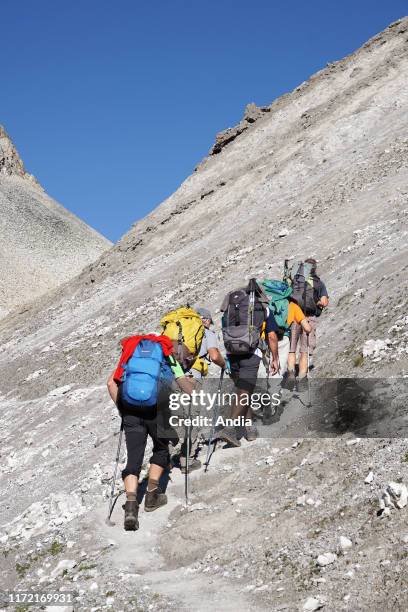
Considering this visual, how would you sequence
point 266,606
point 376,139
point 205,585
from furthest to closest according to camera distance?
1. point 376,139
2. point 205,585
3. point 266,606

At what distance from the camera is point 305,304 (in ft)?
37.8

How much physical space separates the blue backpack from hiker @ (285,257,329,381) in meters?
3.60

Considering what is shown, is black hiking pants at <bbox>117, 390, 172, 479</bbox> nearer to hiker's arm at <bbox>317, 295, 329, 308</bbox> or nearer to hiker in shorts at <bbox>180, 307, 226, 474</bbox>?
hiker in shorts at <bbox>180, 307, 226, 474</bbox>

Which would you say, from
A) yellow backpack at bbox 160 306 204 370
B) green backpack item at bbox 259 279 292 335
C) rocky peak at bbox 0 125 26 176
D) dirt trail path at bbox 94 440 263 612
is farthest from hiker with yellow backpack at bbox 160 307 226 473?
rocky peak at bbox 0 125 26 176

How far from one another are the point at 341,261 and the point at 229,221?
1169 cm

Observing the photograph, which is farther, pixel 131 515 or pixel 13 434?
pixel 13 434

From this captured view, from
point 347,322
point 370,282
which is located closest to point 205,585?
point 347,322

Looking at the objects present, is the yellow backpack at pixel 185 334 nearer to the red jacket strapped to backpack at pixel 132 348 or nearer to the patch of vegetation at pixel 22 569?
the red jacket strapped to backpack at pixel 132 348

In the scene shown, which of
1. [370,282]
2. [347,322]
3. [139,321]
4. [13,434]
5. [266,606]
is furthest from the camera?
[139,321]

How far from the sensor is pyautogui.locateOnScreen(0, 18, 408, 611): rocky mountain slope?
619cm

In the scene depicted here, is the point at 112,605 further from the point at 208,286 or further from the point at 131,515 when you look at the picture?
the point at 208,286

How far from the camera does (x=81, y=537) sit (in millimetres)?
7973

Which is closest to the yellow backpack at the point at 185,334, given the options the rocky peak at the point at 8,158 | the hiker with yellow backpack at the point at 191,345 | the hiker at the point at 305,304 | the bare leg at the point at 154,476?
the hiker with yellow backpack at the point at 191,345

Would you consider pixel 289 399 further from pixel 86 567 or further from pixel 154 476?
pixel 86 567
